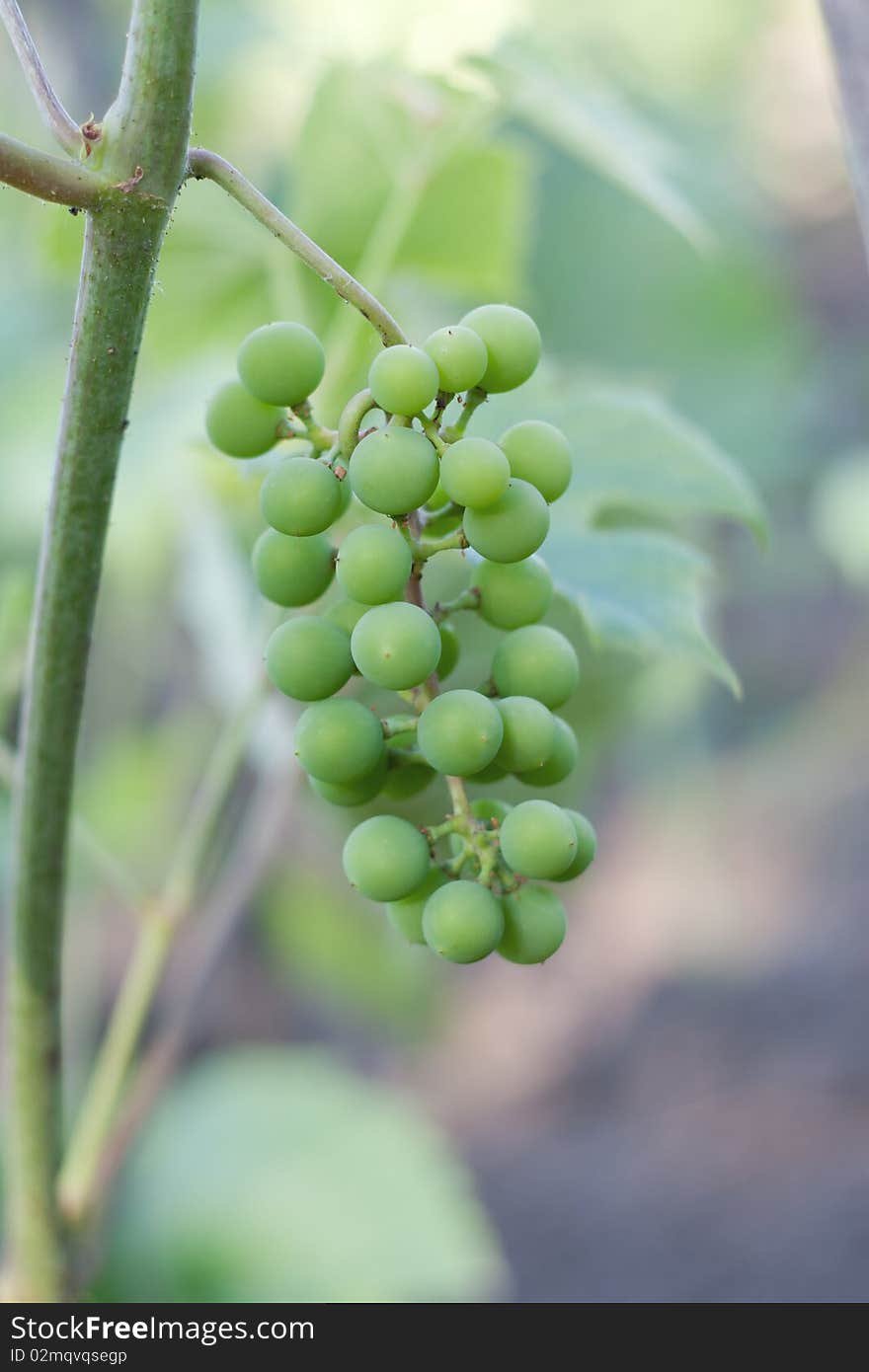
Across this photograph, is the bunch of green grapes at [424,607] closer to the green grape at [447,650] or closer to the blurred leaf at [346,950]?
the green grape at [447,650]

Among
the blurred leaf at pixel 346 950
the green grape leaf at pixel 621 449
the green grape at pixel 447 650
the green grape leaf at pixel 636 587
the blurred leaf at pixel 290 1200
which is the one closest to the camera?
the green grape at pixel 447 650

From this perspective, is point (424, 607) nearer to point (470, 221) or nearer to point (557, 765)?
point (557, 765)

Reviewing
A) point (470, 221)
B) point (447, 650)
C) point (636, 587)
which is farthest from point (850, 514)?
point (447, 650)

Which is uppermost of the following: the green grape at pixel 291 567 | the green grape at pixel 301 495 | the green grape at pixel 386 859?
the green grape at pixel 301 495

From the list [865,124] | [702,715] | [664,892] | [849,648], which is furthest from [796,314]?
[865,124]

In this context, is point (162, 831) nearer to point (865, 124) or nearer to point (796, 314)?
point (796, 314)

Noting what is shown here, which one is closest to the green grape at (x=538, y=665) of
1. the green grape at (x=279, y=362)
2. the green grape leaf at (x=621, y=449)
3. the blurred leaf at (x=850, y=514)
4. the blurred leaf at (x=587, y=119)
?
the green grape at (x=279, y=362)
